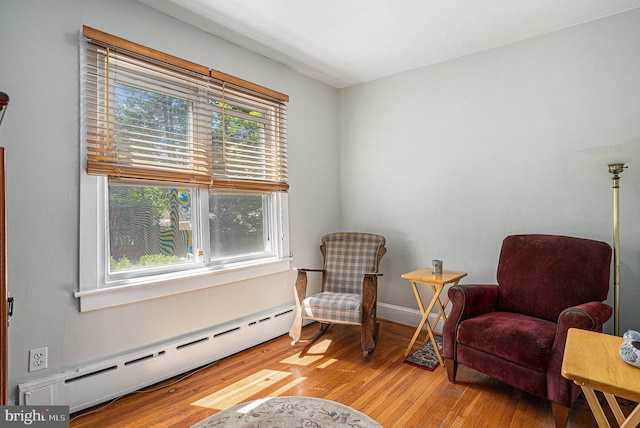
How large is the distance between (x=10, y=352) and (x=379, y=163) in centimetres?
342

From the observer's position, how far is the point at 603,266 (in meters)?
2.28

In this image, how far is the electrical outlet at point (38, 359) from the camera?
1.91m

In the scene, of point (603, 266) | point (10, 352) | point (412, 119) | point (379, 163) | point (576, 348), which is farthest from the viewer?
point (379, 163)

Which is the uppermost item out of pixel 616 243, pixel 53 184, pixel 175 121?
pixel 175 121

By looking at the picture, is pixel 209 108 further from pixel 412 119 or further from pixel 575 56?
pixel 575 56

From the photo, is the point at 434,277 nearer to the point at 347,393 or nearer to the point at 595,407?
the point at 347,393

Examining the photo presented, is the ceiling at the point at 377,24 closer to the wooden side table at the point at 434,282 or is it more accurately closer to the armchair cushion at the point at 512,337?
the wooden side table at the point at 434,282

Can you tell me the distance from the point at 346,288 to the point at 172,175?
1960 mm

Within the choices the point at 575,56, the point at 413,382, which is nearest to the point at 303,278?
the point at 413,382

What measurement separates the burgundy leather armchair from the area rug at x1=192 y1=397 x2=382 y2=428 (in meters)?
0.87

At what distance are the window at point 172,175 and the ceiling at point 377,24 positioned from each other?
39 cm

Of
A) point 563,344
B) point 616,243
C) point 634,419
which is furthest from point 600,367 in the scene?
point 616,243

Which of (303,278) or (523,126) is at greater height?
(523,126)

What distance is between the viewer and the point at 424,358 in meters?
2.79
